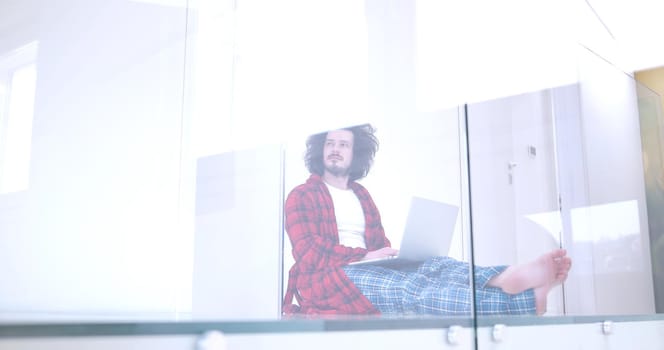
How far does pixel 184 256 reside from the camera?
270cm

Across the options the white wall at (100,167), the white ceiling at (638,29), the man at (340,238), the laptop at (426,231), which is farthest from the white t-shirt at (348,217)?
the white ceiling at (638,29)

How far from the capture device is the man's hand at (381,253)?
3332 mm

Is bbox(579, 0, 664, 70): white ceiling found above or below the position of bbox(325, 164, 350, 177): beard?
above

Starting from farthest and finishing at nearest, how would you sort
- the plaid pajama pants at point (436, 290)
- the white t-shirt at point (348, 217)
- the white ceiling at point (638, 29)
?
the white t-shirt at point (348, 217) < the white ceiling at point (638, 29) < the plaid pajama pants at point (436, 290)

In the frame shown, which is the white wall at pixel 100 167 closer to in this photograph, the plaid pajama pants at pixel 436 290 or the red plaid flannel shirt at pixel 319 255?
the red plaid flannel shirt at pixel 319 255

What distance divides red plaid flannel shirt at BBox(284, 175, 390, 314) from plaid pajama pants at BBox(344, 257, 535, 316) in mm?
61

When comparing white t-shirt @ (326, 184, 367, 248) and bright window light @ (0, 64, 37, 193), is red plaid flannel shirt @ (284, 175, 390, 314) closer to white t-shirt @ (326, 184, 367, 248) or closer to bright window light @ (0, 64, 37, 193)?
white t-shirt @ (326, 184, 367, 248)

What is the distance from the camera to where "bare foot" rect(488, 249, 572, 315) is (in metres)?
1.77

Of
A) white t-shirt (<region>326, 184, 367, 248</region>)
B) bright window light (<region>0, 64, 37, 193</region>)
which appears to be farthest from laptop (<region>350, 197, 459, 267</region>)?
bright window light (<region>0, 64, 37, 193</region>)

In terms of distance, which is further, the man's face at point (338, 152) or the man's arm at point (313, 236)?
the man's face at point (338, 152)

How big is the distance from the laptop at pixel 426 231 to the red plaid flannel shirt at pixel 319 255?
0.76 ft

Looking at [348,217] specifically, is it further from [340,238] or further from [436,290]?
[436,290]

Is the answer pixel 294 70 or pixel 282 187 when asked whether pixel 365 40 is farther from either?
pixel 282 187

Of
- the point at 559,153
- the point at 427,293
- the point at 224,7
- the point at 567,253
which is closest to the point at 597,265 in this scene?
the point at 567,253
